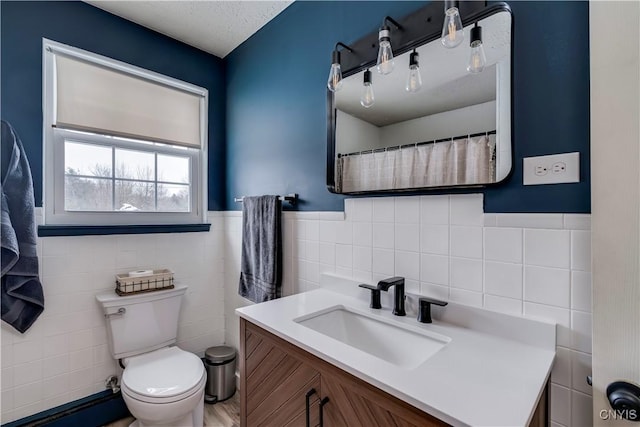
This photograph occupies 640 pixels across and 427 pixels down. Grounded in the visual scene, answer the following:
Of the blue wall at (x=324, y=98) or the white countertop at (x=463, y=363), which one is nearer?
the white countertop at (x=463, y=363)

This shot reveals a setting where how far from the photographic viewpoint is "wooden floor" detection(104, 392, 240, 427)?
1688 mm

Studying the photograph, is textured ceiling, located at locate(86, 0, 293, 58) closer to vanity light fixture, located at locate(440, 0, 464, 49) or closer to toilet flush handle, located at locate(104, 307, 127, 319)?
vanity light fixture, located at locate(440, 0, 464, 49)

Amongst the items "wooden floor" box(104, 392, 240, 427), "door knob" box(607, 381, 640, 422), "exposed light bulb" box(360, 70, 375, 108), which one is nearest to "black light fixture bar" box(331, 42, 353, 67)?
"exposed light bulb" box(360, 70, 375, 108)

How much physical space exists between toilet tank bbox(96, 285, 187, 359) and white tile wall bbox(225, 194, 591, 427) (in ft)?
3.19

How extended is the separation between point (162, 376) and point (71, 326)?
2.16 feet

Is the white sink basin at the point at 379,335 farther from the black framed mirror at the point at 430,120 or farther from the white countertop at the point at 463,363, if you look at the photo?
the black framed mirror at the point at 430,120

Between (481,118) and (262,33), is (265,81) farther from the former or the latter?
(481,118)

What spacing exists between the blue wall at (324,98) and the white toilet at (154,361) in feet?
2.77

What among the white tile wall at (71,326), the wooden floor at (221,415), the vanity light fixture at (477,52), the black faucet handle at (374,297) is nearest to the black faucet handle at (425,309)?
the black faucet handle at (374,297)

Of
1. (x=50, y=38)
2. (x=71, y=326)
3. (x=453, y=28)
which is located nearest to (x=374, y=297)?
(x=453, y=28)

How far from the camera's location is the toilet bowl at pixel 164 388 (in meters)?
1.31

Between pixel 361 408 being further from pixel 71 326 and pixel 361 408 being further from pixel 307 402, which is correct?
pixel 71 326

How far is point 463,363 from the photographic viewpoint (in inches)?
29.9

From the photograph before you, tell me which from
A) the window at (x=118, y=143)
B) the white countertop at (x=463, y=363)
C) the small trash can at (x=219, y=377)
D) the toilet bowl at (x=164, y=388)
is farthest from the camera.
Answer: the small trash can at (x=219, y=377)
